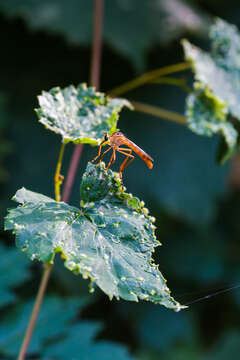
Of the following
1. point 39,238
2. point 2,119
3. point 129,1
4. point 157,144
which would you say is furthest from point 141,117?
point 39,238

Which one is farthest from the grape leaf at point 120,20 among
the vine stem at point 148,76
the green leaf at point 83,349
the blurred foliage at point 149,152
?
the green leaf at point 83,349

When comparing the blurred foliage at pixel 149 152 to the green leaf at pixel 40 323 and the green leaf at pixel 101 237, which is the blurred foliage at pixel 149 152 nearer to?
the green leaf at pixel 40 323

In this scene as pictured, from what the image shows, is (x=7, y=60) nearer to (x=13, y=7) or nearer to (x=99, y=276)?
(x=13, y=7)

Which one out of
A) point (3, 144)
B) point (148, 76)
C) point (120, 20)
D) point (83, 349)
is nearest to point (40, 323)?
point (83, 349)

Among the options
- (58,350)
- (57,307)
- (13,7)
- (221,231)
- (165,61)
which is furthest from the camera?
(221,231)

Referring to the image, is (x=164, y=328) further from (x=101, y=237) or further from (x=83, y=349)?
(x=101, y=237)

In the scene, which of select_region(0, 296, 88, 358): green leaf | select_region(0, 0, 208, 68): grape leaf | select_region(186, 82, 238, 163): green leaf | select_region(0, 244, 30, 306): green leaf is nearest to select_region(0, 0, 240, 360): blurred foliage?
select_region(0, 0, 208, 68): grape leaf
